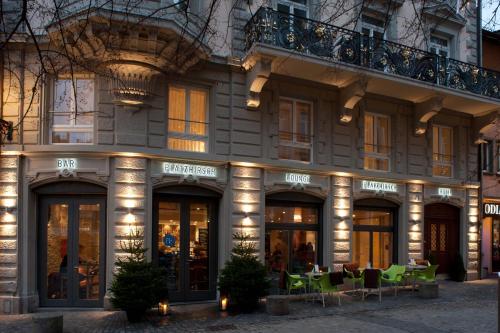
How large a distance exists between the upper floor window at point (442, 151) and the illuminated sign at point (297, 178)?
217 inches

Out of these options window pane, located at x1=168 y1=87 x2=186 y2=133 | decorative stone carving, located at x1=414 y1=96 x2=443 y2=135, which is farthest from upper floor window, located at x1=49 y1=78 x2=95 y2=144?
decorative stone carving, located at x1=414 y1=96 x2=443 y2=135

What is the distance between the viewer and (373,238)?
16.7 m

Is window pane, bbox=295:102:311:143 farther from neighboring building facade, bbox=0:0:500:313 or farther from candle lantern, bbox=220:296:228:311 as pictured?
candle lantern, bbox=220:296:228:311

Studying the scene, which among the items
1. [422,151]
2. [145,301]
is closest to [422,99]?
[422,151]

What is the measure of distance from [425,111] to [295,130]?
14.7 ft

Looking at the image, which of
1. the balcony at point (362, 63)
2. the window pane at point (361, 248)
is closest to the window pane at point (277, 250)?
the window pane at point (361, 248)

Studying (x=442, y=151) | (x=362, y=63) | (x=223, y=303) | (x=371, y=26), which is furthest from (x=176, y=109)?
(x=442, y=151)

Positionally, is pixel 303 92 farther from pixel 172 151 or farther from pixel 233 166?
pixel 172 151

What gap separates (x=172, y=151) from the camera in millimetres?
→ 12805

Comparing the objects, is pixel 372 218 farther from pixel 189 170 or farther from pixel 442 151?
pixel 189 170

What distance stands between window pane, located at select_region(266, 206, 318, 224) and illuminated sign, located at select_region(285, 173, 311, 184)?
0.84 metres

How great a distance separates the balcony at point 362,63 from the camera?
13141 millimetres

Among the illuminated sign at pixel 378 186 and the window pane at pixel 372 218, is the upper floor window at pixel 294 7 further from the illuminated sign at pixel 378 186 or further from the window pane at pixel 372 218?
the window pane at pixel 372 218

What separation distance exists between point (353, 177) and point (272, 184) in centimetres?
290
